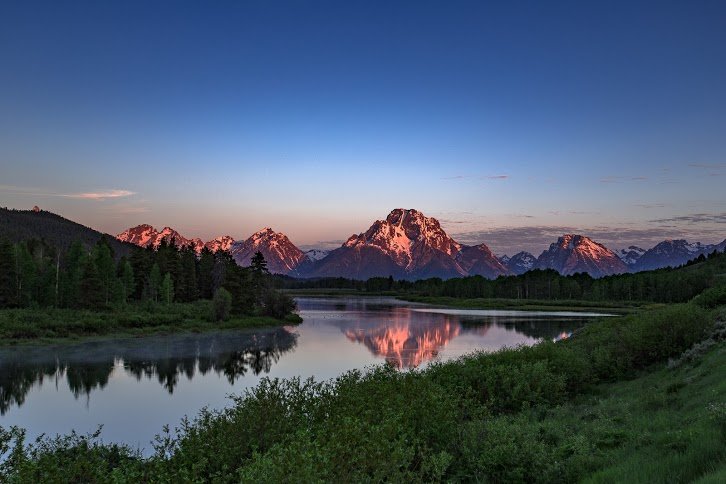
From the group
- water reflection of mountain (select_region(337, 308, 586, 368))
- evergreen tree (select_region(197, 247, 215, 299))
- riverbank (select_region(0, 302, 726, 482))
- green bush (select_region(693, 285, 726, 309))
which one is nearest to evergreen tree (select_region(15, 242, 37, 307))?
evergreen tree (select_region(197, 247, 215, 299))

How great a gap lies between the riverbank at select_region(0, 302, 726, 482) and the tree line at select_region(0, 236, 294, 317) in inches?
2966

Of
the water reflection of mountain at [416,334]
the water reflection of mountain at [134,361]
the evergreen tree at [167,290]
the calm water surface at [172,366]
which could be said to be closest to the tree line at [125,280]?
the evergreen tree at [167,290]

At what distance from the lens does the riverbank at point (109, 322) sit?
210ft

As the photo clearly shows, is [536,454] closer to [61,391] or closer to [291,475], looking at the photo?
[291,475]

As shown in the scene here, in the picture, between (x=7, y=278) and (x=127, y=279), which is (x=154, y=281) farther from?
(x=7, y=278)

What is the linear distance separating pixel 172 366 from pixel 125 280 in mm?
58471

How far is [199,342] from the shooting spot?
71188mm

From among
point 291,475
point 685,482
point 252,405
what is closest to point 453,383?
point 252,405

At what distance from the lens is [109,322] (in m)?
75.1

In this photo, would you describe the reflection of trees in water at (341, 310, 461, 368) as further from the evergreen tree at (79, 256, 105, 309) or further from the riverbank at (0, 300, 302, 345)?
Answer: the evergreen tree at (79, 256, 105, 309)

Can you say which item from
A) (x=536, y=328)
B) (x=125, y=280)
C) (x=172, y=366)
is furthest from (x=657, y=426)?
(x=125, y=280)

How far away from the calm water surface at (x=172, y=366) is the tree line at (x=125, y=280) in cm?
1860

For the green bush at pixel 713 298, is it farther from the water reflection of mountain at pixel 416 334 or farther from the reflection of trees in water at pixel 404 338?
the reflection of trees in water at pixel 404 338

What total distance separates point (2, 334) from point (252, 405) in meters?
59.4
